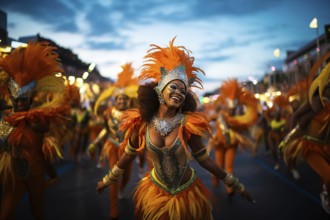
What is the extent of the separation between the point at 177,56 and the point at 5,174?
234 centimetres

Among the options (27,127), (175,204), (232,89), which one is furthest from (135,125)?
(232,89)

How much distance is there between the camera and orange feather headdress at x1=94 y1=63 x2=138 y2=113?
5.74 m

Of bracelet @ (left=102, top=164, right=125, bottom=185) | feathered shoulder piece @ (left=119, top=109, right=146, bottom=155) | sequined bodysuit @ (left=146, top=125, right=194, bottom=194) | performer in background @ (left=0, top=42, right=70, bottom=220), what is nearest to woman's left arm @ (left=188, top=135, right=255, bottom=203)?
sequined bodysuit @ (left=146, top=125, right=194, bottom=194)

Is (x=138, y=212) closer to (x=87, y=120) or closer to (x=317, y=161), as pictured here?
(x=317, y=161)

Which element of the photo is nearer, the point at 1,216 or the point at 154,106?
the point at 154,106

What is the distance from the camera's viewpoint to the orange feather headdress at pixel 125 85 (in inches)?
226

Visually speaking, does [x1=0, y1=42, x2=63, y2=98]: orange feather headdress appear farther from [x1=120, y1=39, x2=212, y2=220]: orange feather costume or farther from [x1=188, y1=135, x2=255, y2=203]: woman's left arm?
[x1=188, y1=135, x2=255, y2=203]: woman's left arm

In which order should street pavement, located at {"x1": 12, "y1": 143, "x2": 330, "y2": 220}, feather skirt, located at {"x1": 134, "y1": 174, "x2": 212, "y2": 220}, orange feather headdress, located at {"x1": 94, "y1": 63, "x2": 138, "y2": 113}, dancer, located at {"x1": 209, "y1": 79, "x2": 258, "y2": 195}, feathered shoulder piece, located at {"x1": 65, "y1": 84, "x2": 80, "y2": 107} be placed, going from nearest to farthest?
feather skirt, located at {"x1": 134, "y1": 174, "x2": 212, "y2": 220} → feathered shoulder piece, located at {"x1": 65, "y1": 84, "x2": 80, "y2": 107} → street pavement, located at {"x1": 12, "y1": 143, "x2": 330, "y2": 220} → orange feather headdress, located at {"x1": 94, "y1": 63, "x2": 138, "y2": 113} → dancer, located at {"x1": 209, "y1": 79, "x2": 258, "y2": 195}

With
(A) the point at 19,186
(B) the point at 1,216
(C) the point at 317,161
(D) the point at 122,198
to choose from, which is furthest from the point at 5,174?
(C) the point at 317,161

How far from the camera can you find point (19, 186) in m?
3.56

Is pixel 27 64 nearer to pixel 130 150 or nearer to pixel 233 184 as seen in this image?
pixel 130 150

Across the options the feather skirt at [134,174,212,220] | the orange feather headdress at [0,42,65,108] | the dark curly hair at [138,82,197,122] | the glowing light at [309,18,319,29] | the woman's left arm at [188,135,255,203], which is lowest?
the feather skirt at [134,174,212,220]

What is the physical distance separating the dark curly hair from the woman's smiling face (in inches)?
9.7

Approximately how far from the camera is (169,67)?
9.96ft
